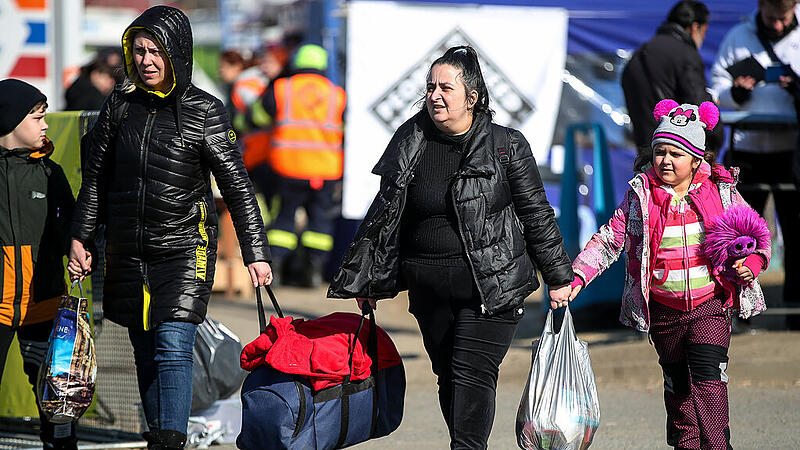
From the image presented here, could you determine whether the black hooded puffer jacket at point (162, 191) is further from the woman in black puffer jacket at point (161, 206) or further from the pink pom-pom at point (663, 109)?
the pink pom-pom at point (663, 109)

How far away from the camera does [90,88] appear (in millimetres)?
9203

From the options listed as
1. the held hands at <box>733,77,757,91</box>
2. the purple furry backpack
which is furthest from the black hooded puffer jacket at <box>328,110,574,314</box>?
the held hands at <box>733,77,757,91</box>

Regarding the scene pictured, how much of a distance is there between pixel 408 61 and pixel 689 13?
92.6 inches

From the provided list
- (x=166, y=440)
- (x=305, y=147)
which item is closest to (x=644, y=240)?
(x=166, y=440)

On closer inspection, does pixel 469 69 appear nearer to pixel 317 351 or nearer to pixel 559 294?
pixel 559 294

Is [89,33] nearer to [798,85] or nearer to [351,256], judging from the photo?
[798,85]

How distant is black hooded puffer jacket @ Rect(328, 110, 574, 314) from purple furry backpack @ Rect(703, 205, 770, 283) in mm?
600

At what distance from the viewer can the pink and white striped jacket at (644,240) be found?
178 inches

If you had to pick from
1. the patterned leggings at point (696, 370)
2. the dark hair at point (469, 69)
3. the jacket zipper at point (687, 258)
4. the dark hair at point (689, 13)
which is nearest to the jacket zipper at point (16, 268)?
the dark hair at point (469, 69)

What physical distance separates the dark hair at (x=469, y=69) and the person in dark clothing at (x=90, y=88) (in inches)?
200

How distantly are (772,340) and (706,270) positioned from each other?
330cm

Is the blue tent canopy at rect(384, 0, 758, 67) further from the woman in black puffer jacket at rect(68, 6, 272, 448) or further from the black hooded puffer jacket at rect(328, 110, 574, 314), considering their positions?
the woman in black puffer jacket at rect(68, 6, 272, 448)

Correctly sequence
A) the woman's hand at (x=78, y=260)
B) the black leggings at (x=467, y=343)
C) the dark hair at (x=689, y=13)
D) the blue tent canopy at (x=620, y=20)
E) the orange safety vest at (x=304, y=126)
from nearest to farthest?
1. the black leggings at (x=467, y=343)
2. the woman's hand at (x=78, y=260)
3. the dark hair at (x=689, y=13)
4. the blue tent canopy at (x=620, y=20)
5. the orange safety vest at (x=304, y=126)

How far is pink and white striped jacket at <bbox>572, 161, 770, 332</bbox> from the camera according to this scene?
14.9ft
